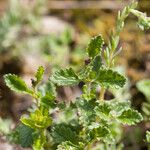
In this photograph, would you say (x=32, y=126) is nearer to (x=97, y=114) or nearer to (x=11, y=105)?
(x=97, y=114)

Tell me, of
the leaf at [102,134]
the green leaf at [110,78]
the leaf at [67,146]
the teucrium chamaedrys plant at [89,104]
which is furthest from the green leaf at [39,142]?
the green leaf at [110,78]

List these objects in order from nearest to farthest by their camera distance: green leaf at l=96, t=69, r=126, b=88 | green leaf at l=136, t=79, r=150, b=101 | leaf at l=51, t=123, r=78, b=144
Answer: green leaf at l=96, t=69, r=126, b=88, leaf at l=51, t=123, r=78, b=144, green leaf at l=136, t=79, r=150, b=101

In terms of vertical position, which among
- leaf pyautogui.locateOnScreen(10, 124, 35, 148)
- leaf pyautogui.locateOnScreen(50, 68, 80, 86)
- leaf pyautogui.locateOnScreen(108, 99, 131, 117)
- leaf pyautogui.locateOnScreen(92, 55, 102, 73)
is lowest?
leaf pyautogui.locateOnScreen(10, 124, 35, 148)

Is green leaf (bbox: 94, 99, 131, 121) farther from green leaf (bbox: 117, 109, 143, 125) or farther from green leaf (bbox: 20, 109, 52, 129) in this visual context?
green leaf (bbox: 20, 109, 52, 129)

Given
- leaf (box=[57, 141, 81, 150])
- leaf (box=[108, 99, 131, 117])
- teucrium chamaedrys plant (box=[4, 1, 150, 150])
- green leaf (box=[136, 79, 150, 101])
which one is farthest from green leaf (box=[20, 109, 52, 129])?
green leaf (box=[136, 79, 150, 101])

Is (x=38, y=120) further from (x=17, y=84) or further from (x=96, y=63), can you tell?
(x=96, y=63)
